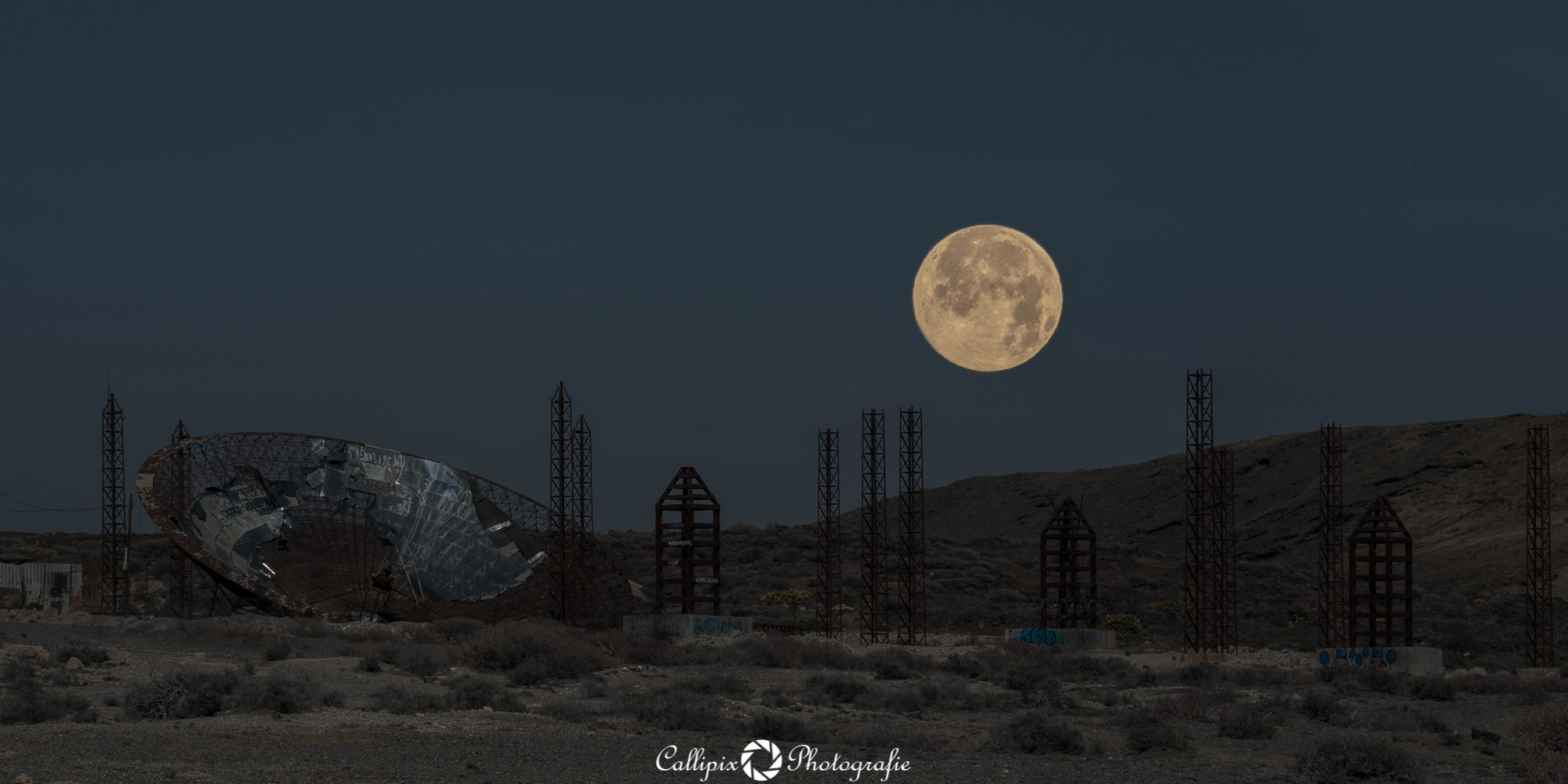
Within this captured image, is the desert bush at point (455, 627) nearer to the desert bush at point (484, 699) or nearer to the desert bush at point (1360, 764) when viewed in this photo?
the desert bush at point (484, 699)

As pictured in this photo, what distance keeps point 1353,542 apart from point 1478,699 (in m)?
8.82

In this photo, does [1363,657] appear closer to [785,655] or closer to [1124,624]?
[785,655]

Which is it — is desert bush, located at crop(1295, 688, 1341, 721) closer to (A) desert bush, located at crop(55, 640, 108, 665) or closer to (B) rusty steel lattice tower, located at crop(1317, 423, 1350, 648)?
(B) rusty steel lattice tower, located at crop(1317, 423, 1350, 648)

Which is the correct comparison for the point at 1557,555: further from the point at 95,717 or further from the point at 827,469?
the point at 95,717

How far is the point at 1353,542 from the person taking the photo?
46625 millimetres

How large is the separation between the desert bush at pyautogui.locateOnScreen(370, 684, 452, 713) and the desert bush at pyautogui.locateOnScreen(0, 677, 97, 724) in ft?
17.1

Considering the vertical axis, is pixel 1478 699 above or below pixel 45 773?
below

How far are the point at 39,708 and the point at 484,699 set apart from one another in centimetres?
831

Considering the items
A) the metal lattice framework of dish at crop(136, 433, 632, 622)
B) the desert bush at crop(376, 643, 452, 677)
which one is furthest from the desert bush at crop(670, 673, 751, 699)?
the metal lattice framework of dish at crop(136, 433, 632, 622)

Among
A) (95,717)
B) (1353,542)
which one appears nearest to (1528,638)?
(1353,542)

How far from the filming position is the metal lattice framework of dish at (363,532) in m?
50.4

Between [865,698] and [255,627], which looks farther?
[255,627]

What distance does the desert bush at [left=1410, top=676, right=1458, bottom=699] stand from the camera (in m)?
38.1

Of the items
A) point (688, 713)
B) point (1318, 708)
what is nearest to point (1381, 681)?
point (1318, 708)
